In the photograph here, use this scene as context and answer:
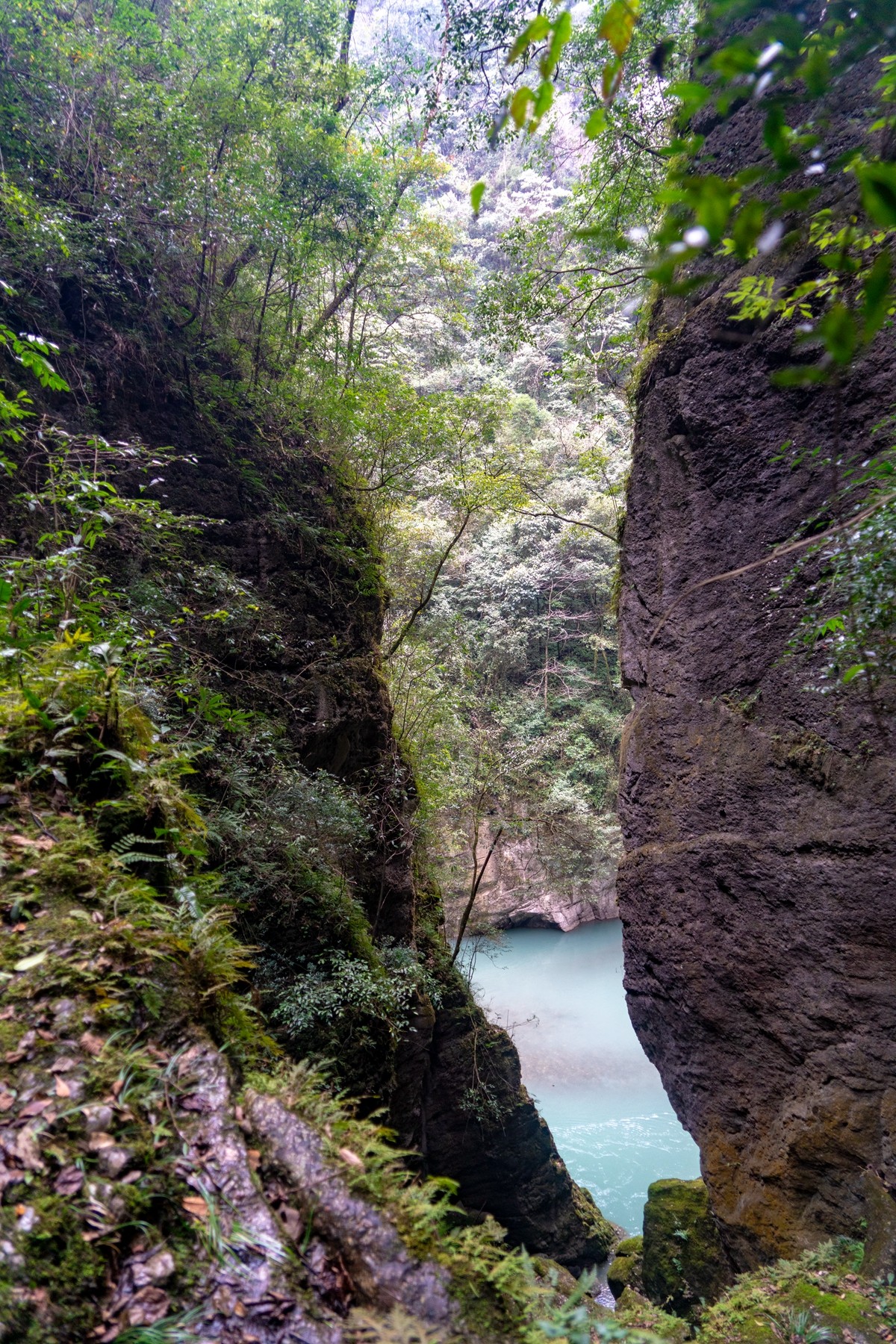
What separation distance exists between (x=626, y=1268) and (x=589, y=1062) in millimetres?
5543

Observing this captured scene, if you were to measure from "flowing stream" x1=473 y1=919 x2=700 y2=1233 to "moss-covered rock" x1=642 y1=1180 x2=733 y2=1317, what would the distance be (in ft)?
9.08

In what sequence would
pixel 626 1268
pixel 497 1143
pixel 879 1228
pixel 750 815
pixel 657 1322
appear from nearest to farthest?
pixel 657 1322 < pixel 879 1228 < pixel 750 815 < pixel 626 1268 < pixel 497 1143


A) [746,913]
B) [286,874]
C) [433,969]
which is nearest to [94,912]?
[286,874]

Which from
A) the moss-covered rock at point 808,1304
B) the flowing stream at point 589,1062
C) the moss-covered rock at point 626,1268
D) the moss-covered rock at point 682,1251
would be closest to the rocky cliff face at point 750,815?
the moss-covered rock at point 808,1304

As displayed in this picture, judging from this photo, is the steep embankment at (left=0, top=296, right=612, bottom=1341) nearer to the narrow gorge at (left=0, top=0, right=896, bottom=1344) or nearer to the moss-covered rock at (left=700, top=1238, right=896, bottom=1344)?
the narrow gorge at (left=0, top=0, right=896, bottom=1344)

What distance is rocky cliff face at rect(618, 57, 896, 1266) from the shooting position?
427 cm

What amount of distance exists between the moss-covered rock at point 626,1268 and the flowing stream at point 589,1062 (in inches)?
66.9

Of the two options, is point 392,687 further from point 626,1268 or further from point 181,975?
point 626,1268

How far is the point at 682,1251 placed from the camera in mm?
6465

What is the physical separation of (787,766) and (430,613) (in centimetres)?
743

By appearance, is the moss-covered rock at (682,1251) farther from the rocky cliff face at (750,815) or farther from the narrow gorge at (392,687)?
the rocky cliff face at (750,815)

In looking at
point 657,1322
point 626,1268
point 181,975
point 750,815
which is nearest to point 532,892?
point 626,1268

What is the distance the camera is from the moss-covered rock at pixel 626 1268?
7.47 metres

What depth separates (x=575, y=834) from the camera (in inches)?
418
